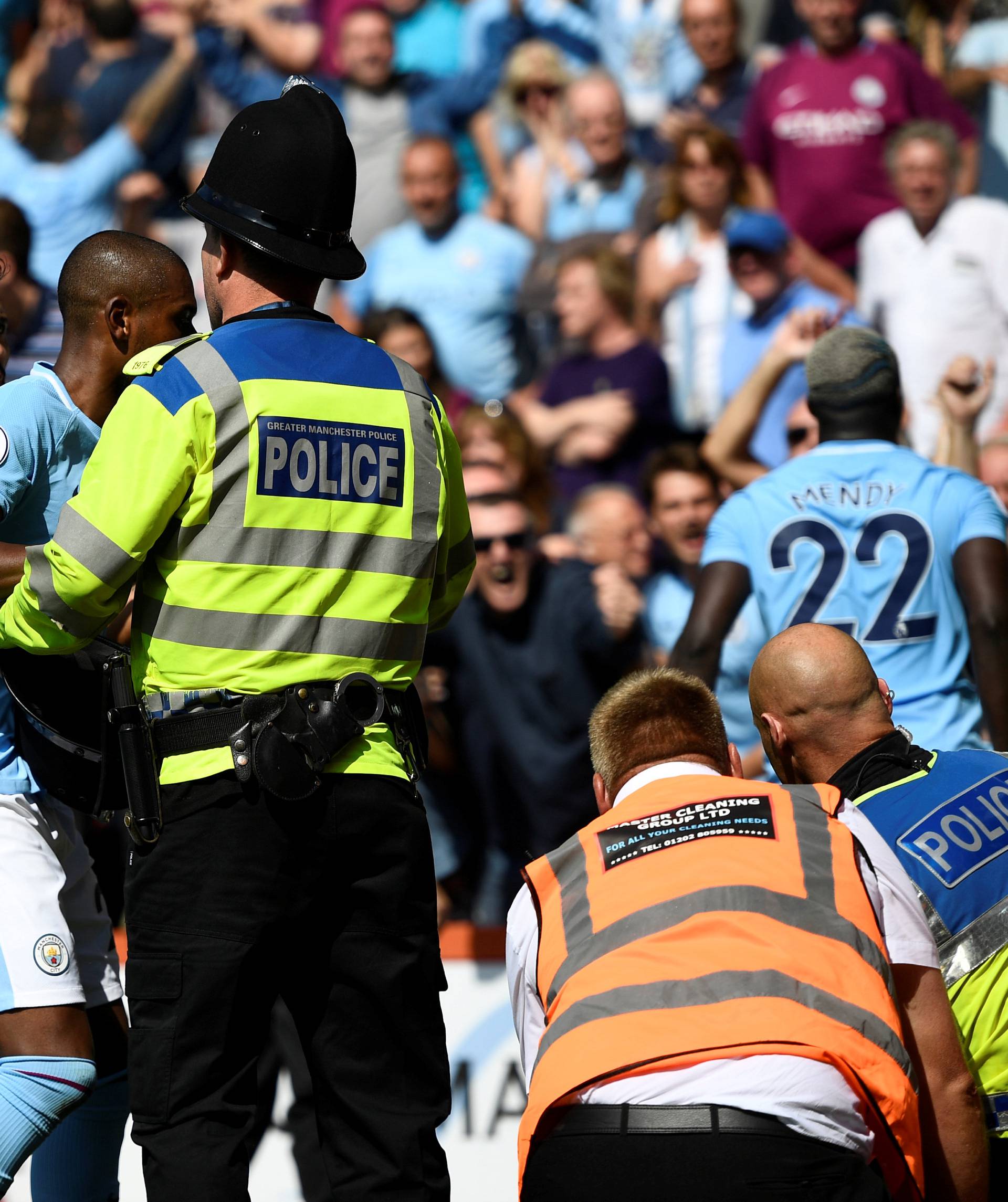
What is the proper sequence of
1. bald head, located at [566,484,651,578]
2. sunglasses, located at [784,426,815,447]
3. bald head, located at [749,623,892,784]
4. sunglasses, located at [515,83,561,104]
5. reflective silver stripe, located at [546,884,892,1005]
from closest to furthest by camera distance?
reflective silver stripe, located at [546,884,892,1005], bald head, located at [749,623,892,784], sunglasses, located at [784,426,815,447], bald head, located at [566,484,651,578], sunglasses, located at [515,83,561,104]

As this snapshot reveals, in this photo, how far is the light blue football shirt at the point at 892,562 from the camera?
4.18m

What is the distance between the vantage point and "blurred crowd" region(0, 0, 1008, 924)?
5945mm

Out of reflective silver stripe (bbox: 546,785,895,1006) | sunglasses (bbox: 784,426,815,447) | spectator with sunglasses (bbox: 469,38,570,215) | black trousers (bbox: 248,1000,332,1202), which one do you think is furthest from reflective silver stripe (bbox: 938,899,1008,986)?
spectator with sunglasses (bbox: 469,38,570,215)

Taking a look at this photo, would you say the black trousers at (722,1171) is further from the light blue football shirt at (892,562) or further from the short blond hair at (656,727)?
the light blue football shirt at (892,562)

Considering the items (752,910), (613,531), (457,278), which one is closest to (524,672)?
(613,531)

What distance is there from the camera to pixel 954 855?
8.71ft

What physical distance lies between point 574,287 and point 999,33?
2.29m

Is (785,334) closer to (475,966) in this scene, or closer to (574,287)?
(574,287)

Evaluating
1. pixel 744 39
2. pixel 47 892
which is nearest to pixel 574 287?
pixel 744 39

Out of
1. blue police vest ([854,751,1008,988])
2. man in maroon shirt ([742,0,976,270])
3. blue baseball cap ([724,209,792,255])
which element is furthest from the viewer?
man in maroon shirt ([742,0,976,270])

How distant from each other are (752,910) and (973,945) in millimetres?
653

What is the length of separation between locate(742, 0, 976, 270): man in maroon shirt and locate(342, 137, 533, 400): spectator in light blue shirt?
121 cm

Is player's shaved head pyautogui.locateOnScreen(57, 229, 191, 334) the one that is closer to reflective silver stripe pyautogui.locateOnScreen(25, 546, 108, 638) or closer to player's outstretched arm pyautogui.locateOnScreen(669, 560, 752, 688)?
reflective silver stripe pyautogui.locateOnScreen(25, 546, 108, 638)

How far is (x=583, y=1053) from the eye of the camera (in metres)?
2.19
